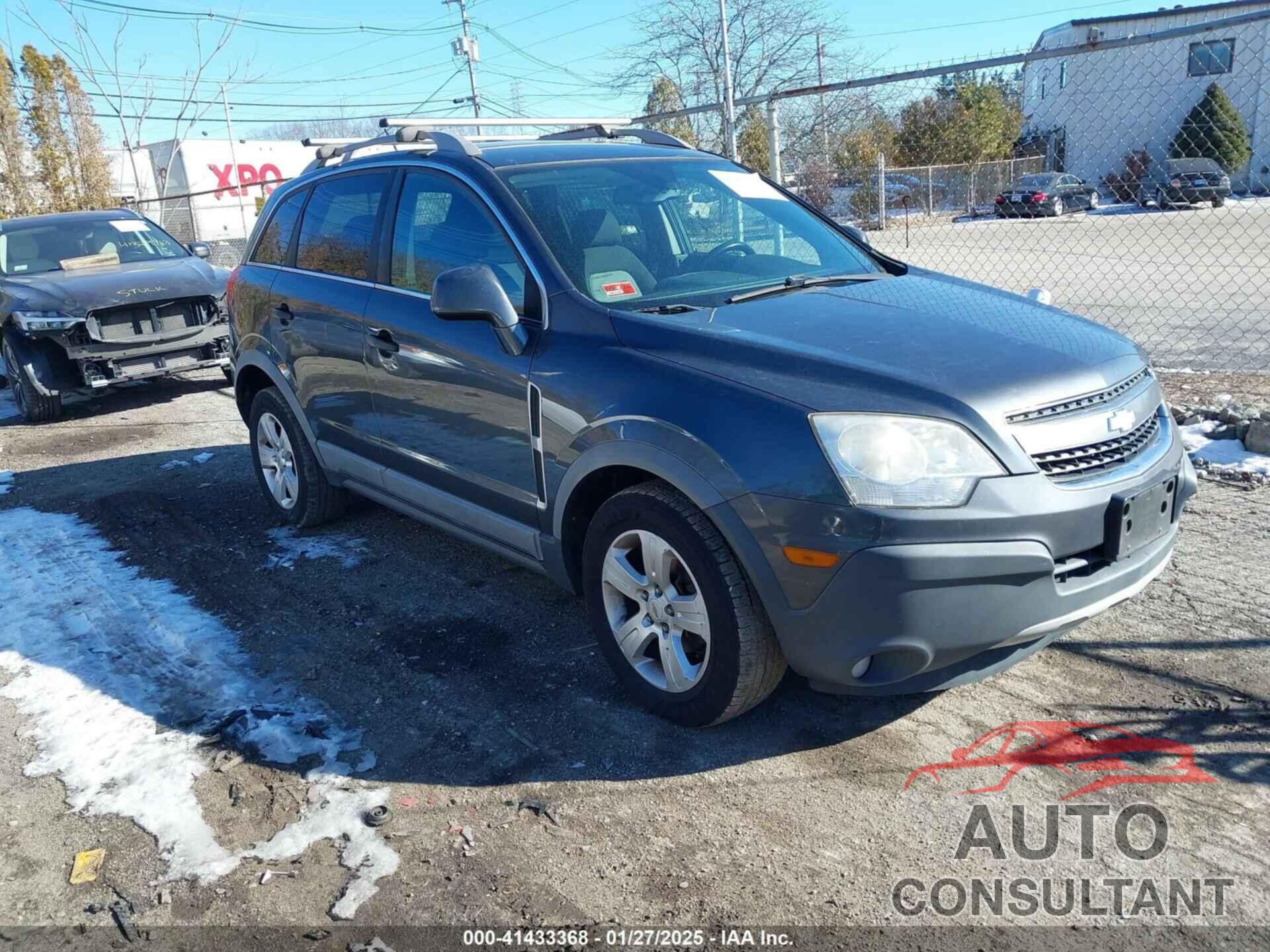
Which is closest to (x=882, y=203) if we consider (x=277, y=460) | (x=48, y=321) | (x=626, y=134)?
(x=48, y=321)

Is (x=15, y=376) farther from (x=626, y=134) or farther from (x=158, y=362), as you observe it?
(x=626, y=134)

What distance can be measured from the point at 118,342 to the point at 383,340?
5.53 meters

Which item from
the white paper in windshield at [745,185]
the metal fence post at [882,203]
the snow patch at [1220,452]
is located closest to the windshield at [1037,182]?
the metal fence post at [882,203]

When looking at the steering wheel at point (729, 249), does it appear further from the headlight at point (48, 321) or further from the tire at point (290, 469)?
the headlight at point (48, 321)

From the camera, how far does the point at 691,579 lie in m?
3.12

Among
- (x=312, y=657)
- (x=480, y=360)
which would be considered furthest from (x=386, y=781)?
(x=480, y=360)

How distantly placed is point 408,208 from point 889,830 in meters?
3.15

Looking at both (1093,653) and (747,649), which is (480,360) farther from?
(1093,653)

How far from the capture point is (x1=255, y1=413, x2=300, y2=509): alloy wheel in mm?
5504

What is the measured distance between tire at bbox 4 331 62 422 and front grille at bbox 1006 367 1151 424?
867 centimetres

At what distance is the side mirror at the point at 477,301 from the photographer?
11.5 feet

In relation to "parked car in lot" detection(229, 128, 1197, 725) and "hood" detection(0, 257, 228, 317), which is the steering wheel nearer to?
"parked car in lot" detection(229, 128, 1197, 725)

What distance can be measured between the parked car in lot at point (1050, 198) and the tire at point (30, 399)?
16.4 metres

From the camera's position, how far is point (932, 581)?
8.83 feet
